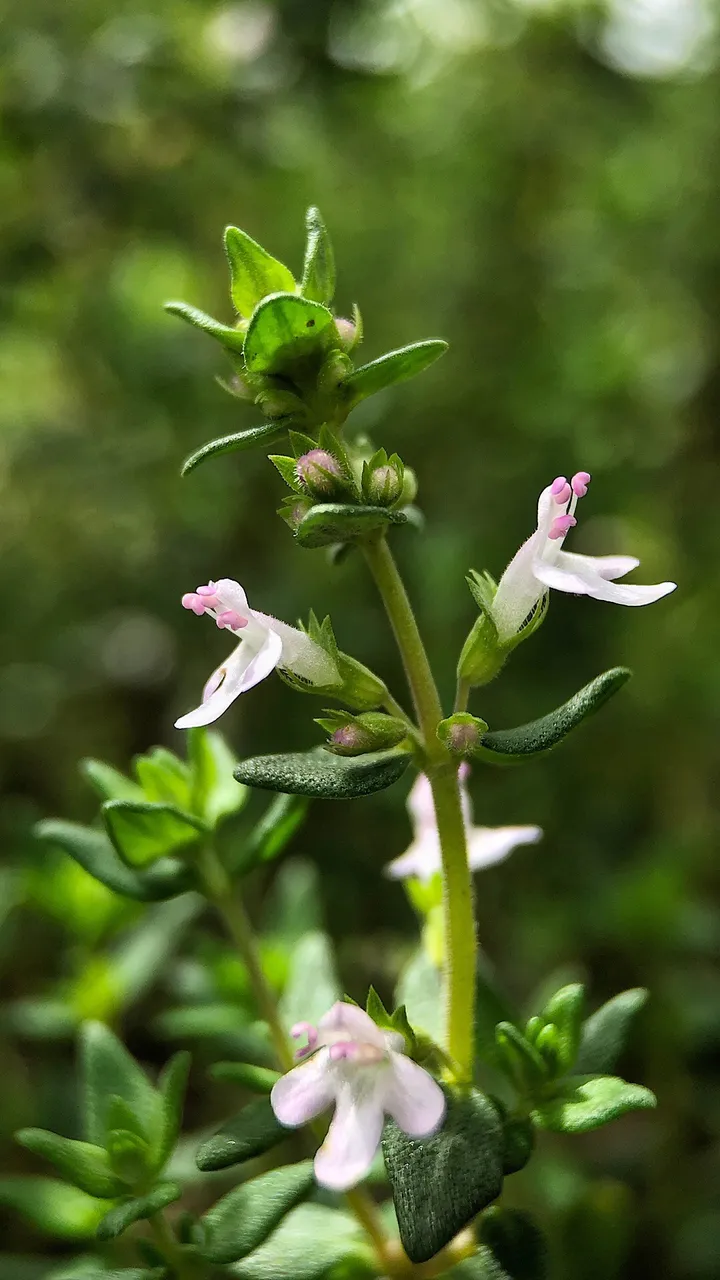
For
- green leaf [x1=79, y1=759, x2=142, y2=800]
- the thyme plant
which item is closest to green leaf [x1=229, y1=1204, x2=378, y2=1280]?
the thyme plant

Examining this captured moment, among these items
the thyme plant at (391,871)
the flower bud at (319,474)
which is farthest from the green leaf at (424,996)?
the flower bud at (319,474)

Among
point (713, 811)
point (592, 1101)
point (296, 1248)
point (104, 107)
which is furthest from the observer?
point (713, 811)

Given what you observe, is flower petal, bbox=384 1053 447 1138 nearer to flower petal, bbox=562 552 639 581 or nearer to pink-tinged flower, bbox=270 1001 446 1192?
pink-tinged flower, bbox=270 1001 446 1192

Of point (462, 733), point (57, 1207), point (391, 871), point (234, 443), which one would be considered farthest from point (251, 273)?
point (57, 1207)

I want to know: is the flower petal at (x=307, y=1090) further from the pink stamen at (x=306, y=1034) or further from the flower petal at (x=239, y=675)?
the flower petal at (x=239, y=675)

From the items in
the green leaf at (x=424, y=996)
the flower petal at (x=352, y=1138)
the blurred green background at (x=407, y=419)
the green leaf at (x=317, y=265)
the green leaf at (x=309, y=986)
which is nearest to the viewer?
the flower petal at (x=352, y=1138)

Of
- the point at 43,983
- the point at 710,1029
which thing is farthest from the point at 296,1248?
the point at 43,983

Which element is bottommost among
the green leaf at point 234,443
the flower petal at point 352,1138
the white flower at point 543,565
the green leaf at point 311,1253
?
the green leaf at point 311,1253

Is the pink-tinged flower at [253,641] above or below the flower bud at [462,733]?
above

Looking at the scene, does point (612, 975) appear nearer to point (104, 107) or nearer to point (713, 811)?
point (713, 811)
